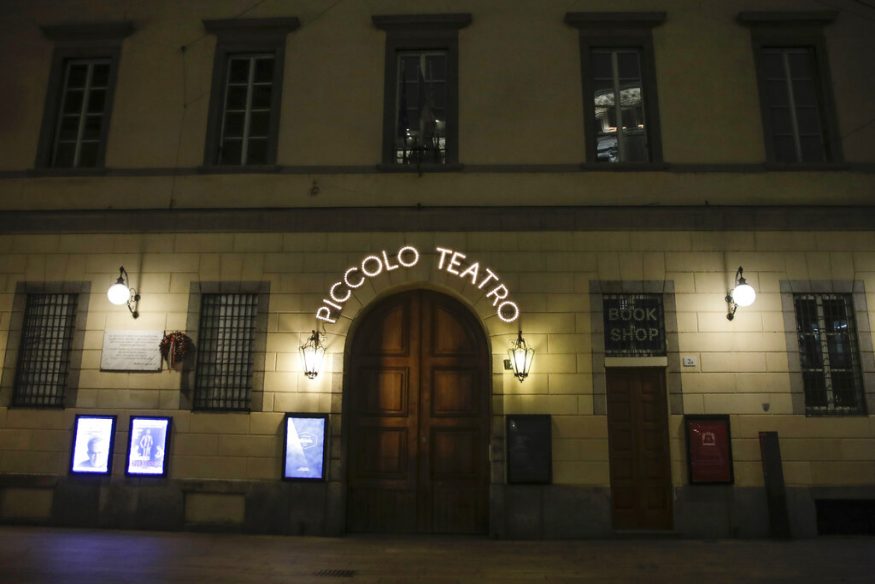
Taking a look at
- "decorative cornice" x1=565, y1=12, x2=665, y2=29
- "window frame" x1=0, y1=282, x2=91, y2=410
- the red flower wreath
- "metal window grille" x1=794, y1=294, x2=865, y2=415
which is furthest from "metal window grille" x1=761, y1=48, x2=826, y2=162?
"window frame" x1=0, y1=282, x2=91, y2=410

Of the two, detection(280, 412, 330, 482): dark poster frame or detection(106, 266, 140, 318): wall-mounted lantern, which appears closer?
detection(280, 412, 330, 482): dark poster frame

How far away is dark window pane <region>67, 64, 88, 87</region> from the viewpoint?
10.9 meters

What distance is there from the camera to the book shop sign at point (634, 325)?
9234mm

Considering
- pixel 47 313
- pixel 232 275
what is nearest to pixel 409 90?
pixel 232 275

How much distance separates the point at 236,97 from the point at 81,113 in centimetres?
303

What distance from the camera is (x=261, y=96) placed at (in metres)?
10.5

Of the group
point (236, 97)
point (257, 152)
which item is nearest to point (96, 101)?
point (236, 97)

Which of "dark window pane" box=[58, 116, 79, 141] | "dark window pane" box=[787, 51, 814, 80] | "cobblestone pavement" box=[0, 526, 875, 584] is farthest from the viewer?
"dark window pane" box=[58, 116, 79, 141]

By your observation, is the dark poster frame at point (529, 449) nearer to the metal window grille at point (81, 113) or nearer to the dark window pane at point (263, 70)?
the dark window pane at point (263, 70)

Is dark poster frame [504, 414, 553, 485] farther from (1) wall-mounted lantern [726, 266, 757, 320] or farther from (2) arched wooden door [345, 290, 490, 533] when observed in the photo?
(1) wall-mounted lantern [726, 266, 757, 320]

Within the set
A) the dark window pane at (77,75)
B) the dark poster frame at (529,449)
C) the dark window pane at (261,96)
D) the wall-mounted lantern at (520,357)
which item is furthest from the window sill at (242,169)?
the dark poster frame at (529,449)

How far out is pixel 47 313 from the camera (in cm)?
991

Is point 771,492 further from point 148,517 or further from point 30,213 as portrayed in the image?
point 30,213

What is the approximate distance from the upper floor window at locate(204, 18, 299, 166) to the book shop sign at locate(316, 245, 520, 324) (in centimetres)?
285
